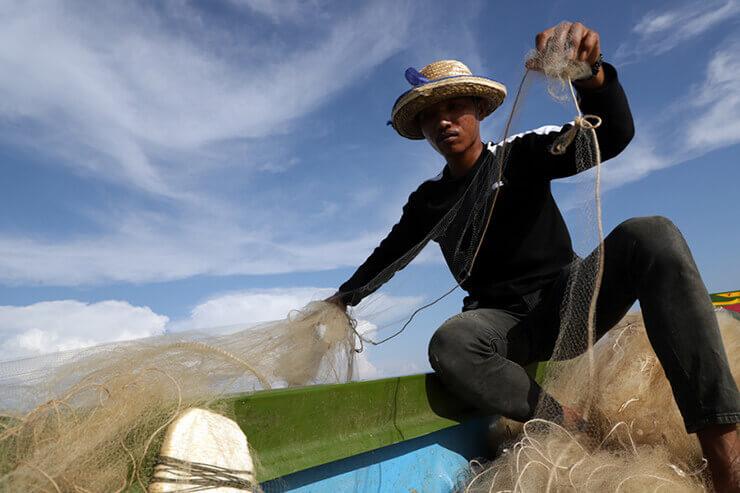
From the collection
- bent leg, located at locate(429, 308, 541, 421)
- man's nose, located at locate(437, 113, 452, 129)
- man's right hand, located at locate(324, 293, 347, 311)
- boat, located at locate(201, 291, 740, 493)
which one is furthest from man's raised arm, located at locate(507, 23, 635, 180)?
man's right hand, located at locate(324, 293, 347, 311)

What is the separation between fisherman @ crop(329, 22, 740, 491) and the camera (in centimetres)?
170

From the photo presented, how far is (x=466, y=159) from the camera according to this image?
116 inches

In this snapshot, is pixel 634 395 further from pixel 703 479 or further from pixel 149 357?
pixel 149 357

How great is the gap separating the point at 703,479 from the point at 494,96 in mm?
2137

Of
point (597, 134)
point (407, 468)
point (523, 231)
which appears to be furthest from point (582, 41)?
point (407, 468)

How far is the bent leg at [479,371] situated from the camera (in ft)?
7.20

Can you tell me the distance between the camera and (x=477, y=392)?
7.23ft

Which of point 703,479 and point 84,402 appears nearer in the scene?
point 84,402

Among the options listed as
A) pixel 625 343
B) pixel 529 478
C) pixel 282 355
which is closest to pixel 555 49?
pixel 625 343

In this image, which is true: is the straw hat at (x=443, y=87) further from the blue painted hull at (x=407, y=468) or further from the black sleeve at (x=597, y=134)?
the blue painted hull at (x=407, y=468)

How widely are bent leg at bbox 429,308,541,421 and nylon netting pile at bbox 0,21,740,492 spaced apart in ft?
0.38

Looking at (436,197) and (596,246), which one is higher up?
(436,197)

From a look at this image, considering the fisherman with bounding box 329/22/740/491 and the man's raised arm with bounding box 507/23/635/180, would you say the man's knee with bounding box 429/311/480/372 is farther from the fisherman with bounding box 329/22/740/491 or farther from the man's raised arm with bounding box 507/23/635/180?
the man's raised arm with bounding box 507/23/635/180

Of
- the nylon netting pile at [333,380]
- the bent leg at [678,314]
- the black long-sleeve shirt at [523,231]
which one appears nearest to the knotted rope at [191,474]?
the nylon netting pile at [333,380]
